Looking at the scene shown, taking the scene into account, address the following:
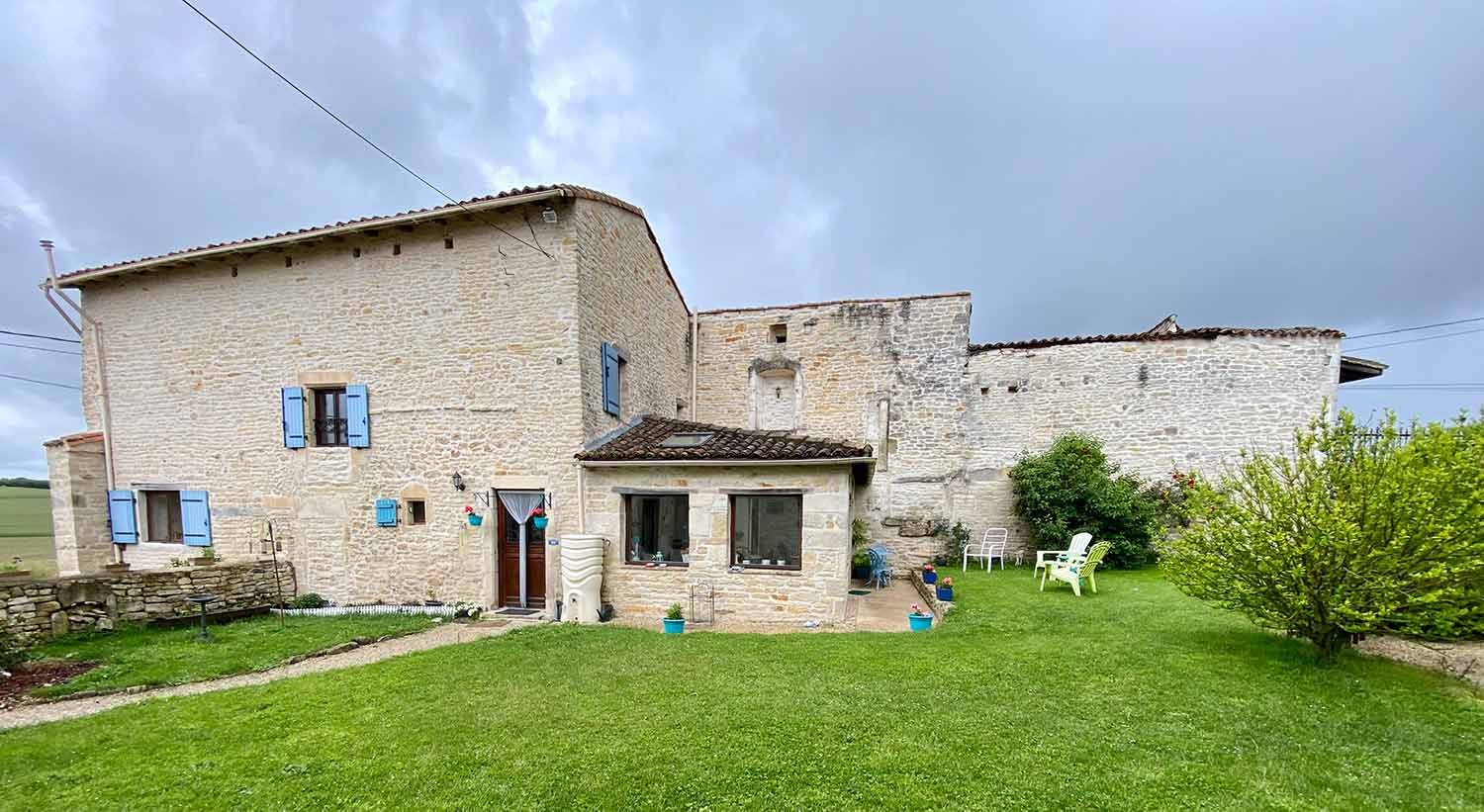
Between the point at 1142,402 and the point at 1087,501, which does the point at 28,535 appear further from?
the point at 1142,402

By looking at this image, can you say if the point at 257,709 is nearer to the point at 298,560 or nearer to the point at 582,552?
the point at 582,552

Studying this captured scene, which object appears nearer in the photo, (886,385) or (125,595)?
(125,595)

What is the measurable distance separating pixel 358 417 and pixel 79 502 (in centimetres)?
579

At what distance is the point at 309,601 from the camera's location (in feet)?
27.7

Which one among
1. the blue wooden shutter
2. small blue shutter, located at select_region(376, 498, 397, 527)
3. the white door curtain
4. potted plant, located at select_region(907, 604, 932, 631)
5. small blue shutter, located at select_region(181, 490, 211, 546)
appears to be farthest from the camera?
small blue shutter, located at select_region(181, 490, 211, 546)

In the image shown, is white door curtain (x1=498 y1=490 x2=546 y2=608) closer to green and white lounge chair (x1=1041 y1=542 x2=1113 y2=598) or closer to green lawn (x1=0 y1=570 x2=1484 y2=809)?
green lawn (x1=0 y1=570 x2=1484 y2=809)

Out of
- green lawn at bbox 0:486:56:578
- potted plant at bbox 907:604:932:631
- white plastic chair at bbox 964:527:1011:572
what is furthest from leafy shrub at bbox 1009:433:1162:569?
green lawn at bbox 0:486:56:578

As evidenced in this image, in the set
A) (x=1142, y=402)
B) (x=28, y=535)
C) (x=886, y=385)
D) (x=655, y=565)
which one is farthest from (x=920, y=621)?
(x=28, y=535)

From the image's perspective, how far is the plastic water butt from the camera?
738 cm

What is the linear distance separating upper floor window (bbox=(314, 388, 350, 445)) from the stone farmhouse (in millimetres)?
38

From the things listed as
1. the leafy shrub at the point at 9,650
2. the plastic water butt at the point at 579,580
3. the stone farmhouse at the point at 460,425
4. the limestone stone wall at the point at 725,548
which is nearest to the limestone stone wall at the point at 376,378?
the stone farmhouse at the point at 460,425

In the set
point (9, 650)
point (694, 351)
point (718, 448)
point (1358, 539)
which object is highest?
point (694, 351)

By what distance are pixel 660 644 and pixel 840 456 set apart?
3266 mm

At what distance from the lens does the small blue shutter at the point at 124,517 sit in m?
9.25
